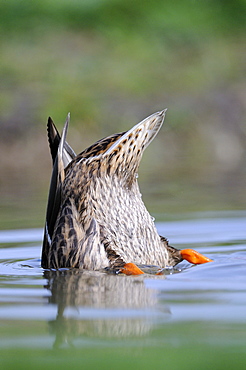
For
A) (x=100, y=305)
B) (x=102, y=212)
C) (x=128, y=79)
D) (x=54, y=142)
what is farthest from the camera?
(x=128, y=79)

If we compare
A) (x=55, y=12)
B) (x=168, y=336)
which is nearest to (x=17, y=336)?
(x=168, y=336)

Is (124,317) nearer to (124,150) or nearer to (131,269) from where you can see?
(131,269)

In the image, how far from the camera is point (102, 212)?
17.5 feet

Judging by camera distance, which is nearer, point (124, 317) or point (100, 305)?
point (124, 317)

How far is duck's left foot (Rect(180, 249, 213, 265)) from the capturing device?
5.48 metres

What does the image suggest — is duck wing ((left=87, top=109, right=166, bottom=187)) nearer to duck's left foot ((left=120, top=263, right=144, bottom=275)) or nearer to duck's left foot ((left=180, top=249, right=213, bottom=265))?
duck's left foot ((left=180, top=249, right=213, bottom=265))

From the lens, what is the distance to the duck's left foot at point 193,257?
5.48m

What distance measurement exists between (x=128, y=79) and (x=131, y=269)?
32.1ft

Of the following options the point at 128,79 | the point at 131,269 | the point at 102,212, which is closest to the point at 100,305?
the point at 131,269

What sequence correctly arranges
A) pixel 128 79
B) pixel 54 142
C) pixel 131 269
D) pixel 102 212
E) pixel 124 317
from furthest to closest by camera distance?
→ 1. pixel 128 79
2. pixel 54 142
3. pixel 102 212
4. pixel 131 269
5. pixel 124 317

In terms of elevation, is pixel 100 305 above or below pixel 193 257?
below

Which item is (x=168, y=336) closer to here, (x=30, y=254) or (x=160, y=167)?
(x=30, y=254)

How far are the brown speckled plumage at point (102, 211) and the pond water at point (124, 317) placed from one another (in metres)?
0.15

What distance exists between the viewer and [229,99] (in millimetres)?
14812
